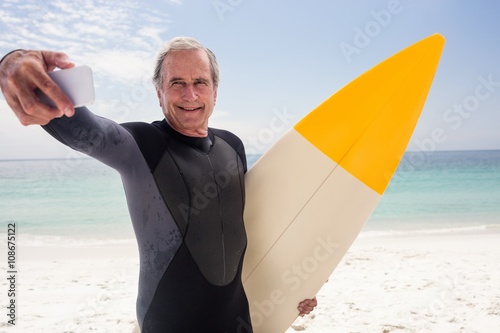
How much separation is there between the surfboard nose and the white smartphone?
1.52 m

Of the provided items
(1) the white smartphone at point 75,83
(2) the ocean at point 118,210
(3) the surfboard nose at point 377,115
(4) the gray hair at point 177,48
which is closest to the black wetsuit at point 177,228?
(4) the gray hair at point 177,48

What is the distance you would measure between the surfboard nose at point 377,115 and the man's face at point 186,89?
84 cm

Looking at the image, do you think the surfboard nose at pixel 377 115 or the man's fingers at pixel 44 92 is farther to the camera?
the surfboard nose at pixel 377 115

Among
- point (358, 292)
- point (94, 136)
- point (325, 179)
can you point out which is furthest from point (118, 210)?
point (94, 136)

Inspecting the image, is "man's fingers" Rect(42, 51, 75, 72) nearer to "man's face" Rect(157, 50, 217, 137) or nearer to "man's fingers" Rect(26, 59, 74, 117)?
"man's fingers" Rect(26, 59, 74, 117)

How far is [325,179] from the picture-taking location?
2.17 meters

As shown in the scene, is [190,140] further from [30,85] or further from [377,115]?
[377,115]

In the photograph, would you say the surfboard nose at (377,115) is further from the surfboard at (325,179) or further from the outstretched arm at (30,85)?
the outstretched arm at (30,85)

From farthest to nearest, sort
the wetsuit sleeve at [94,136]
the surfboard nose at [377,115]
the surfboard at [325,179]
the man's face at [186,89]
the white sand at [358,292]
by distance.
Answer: the white sand at [358,292] → the surfboard nose at [377,115] → the surfboard at [325,179] → the man's face at [186,89] → the wetsuit sleeve at [94,136]

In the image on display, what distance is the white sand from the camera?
10.8 ft

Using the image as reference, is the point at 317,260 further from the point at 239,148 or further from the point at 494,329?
the point at 494,329

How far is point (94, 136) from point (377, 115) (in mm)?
1653

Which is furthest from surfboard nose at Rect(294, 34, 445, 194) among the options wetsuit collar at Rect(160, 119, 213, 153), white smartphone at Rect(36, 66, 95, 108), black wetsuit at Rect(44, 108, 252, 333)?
white smartphone at Rect(36, 66, 95, 108)

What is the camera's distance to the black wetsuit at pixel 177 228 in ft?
4.46
